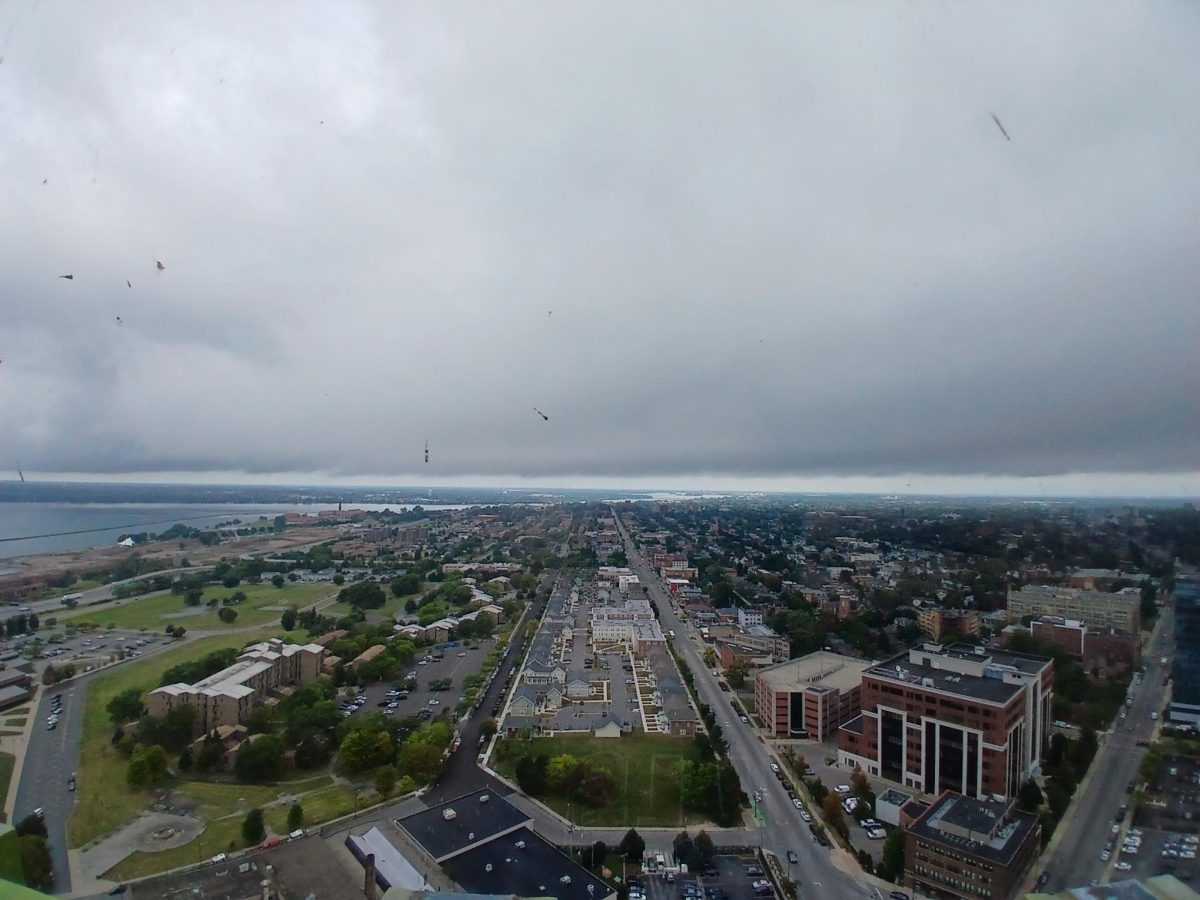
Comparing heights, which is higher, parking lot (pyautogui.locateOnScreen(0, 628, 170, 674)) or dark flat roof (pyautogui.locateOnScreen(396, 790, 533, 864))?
parking lot (pyautogui.locateOnScreen(0, 628, 170, 674))

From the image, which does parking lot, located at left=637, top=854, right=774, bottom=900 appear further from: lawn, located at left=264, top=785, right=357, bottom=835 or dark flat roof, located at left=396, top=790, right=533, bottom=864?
lawn, located at left=264, top=785, right=357, bottom=835

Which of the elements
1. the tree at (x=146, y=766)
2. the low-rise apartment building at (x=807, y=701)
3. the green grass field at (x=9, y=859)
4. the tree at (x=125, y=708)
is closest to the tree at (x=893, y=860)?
the low-rise apartment building at (x=807, y=701)

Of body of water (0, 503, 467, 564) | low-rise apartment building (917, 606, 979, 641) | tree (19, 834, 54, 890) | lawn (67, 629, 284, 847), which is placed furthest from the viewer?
body of water (0, 503, 467, 564)

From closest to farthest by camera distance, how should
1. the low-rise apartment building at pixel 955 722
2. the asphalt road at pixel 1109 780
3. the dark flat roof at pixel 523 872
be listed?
the asphalt road at pixel 1109 780 → the dark flat roof at pixel 523 872 → the low-rise apartment building at pixel 955 722

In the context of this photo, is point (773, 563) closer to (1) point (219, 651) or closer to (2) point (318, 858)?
(1) point (219, 651)

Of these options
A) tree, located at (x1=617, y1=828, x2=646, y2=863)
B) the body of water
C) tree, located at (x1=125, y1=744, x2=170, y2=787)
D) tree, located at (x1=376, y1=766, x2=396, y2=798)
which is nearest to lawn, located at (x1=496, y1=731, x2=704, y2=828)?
tree, located at (x1=617, y1=828, x2=646, y2=863)

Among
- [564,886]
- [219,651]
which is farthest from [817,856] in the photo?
[219,651]

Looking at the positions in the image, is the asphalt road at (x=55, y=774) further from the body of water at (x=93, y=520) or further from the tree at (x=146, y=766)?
the body of water at (x=93, y=520)
